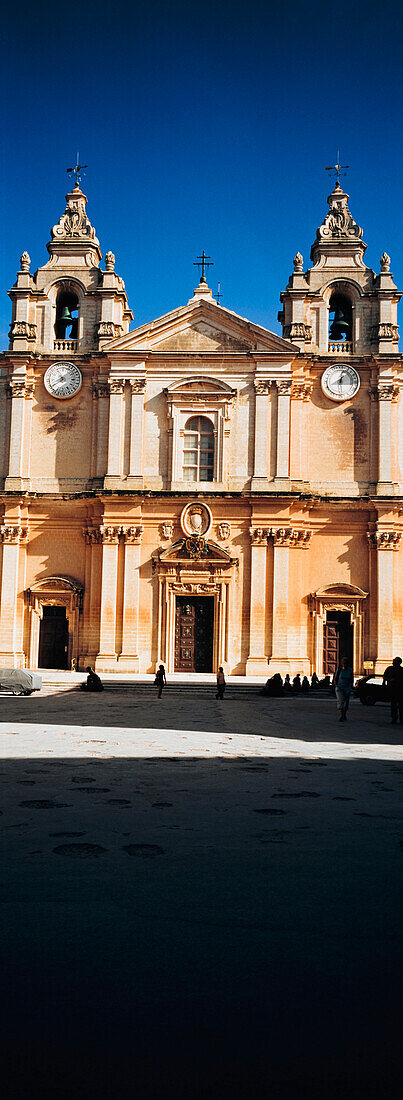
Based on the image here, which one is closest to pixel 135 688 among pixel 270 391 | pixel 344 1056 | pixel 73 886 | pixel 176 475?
pixel 176 475

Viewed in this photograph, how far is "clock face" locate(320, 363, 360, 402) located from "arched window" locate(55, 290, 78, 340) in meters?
10.8

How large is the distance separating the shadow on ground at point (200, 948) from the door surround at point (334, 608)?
24393 millimetres

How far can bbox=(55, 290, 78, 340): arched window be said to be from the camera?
36.0 meters

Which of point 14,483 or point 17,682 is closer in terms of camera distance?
point 17,682

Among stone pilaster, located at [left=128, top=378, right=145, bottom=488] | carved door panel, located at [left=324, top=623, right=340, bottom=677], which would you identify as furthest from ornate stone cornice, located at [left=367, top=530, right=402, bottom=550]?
stone pilaster, located at [left=128, top=378, right=145, bottom=488]

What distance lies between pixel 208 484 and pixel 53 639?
344 inches

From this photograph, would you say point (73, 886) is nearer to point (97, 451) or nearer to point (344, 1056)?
point (344, 1056)

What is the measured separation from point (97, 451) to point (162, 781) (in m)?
25.3

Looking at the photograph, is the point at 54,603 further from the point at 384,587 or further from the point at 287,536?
the point at 384,587

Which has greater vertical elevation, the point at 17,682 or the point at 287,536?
the point at 287,536

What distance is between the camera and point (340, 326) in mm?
35219

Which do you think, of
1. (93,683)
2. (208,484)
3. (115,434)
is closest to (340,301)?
(208,484)

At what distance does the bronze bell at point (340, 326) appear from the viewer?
35094mm

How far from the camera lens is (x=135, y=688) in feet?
92.5
